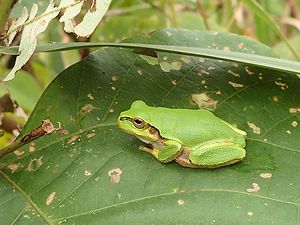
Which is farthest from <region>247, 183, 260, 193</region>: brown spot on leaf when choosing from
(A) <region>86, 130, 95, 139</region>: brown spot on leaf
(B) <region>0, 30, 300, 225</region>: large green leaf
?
(A) <region>86, 130, 95, 139</region>: brown spot on leaf

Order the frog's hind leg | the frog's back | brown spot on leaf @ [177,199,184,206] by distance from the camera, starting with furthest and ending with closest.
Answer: the frog's back < the frog's hind leg < brown spot on leaf @ [177,199,184,206]

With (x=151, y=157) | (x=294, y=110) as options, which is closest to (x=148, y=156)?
(x=151, y=157)

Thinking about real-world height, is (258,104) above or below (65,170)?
below

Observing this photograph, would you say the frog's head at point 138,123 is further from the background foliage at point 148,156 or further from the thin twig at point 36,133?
the thin twig at point 36,133

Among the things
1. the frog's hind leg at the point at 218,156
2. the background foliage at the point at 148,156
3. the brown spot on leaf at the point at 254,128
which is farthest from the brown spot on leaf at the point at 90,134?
the brown spot on leaf at the point at 254,128

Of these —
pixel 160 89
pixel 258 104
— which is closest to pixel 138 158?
pixel 160 89

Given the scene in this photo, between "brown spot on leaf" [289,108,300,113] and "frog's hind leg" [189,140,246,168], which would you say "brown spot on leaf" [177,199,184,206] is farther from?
"brown spot on leaf" [289,108,300,113]

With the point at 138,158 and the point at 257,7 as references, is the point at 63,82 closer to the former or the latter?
the point at 138,158
